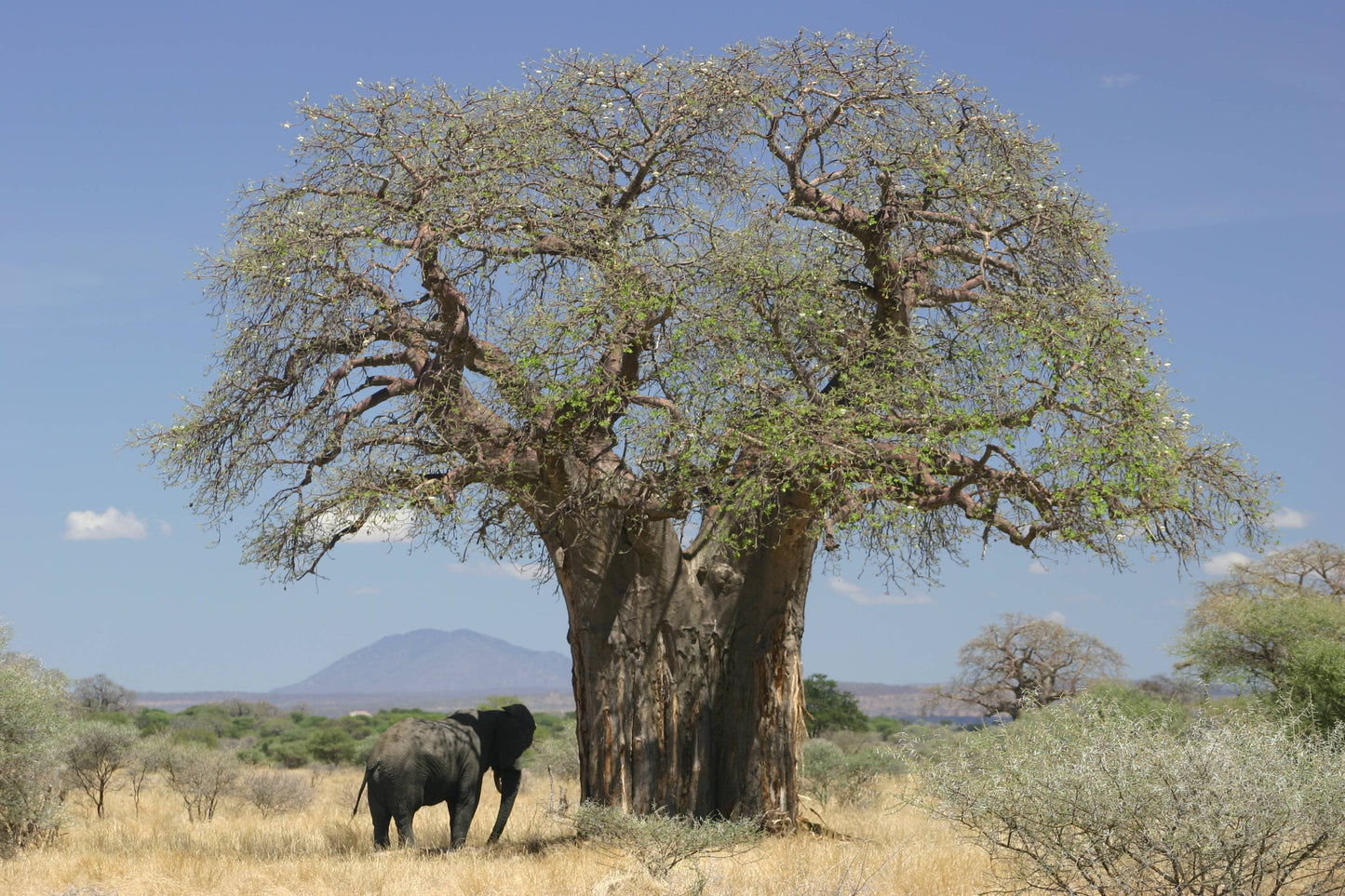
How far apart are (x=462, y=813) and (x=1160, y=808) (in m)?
8.29

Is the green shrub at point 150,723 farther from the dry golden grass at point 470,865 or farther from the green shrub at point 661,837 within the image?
the green shrub at point 661,837

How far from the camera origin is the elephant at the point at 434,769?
44.3ft

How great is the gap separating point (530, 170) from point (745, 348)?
3484 millimetres

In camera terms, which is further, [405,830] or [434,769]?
[434,769]

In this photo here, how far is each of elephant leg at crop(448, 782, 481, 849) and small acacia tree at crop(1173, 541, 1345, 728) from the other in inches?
483

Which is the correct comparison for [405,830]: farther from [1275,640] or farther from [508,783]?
[1275,640]

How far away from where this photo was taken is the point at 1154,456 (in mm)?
11945

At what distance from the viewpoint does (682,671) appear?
43.9ft

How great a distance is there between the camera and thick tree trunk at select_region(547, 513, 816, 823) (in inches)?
520

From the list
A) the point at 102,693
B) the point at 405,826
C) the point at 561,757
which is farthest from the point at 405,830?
the point at 102,693

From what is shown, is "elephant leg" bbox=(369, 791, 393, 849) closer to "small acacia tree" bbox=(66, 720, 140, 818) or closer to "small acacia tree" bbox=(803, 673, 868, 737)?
"small acacia tree" bbox=(66, 720, 140, 818)

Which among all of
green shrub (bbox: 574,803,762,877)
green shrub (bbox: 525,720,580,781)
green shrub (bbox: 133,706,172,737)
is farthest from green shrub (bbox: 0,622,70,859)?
green shrub (bbox: 133,706,172,737)

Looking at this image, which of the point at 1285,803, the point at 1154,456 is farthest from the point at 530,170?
the point at 1285,803

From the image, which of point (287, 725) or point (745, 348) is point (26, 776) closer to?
point (745, 348)
